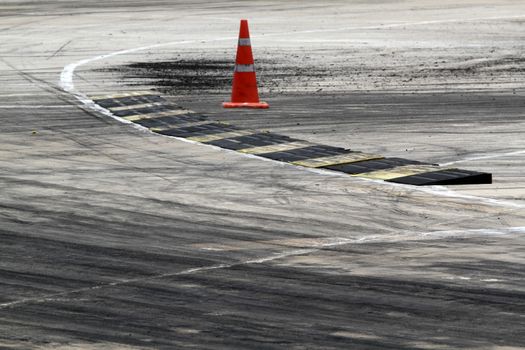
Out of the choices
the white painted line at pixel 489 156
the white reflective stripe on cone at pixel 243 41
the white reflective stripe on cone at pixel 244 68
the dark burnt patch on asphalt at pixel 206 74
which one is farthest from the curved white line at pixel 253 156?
the white reflective stripe on cone at pixel 243 41

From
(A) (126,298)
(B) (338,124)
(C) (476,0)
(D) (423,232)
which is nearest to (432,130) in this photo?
(B) (338,124)

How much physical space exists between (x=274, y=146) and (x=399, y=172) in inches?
73.5

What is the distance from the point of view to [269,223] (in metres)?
10.3

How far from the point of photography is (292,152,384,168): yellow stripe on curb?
1291cm

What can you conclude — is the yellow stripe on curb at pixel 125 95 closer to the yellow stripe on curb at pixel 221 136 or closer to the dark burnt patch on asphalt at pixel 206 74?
the dark burnt patch on asphalt at pixel 206 74

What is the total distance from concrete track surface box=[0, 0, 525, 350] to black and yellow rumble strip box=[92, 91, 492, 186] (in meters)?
0.26

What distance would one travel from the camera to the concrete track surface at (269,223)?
25.1ft

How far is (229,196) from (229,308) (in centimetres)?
350

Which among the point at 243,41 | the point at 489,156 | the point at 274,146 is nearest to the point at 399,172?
the point at 489,156

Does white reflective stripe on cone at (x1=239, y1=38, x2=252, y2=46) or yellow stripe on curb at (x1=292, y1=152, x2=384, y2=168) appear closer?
yellow stripe on curb at (x1=292, y1=152, x2=384, y2=168)

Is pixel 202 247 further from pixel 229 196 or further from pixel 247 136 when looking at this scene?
pixel 247 136

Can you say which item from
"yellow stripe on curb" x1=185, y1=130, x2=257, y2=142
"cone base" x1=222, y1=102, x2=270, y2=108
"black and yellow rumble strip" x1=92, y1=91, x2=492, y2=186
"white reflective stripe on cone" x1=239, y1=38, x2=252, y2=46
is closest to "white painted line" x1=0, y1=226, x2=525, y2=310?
"black and yellow rumble strip" x1=92, y1=91, x2=492, y2=186

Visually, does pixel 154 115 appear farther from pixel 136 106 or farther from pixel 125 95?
pixel 125 95

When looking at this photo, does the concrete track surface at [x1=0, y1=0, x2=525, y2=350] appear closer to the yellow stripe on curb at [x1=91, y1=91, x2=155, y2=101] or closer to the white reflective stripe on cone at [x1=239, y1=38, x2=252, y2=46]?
the yellow stripe on curb at [x1=91, y1=91, x2=155, y2=101]
